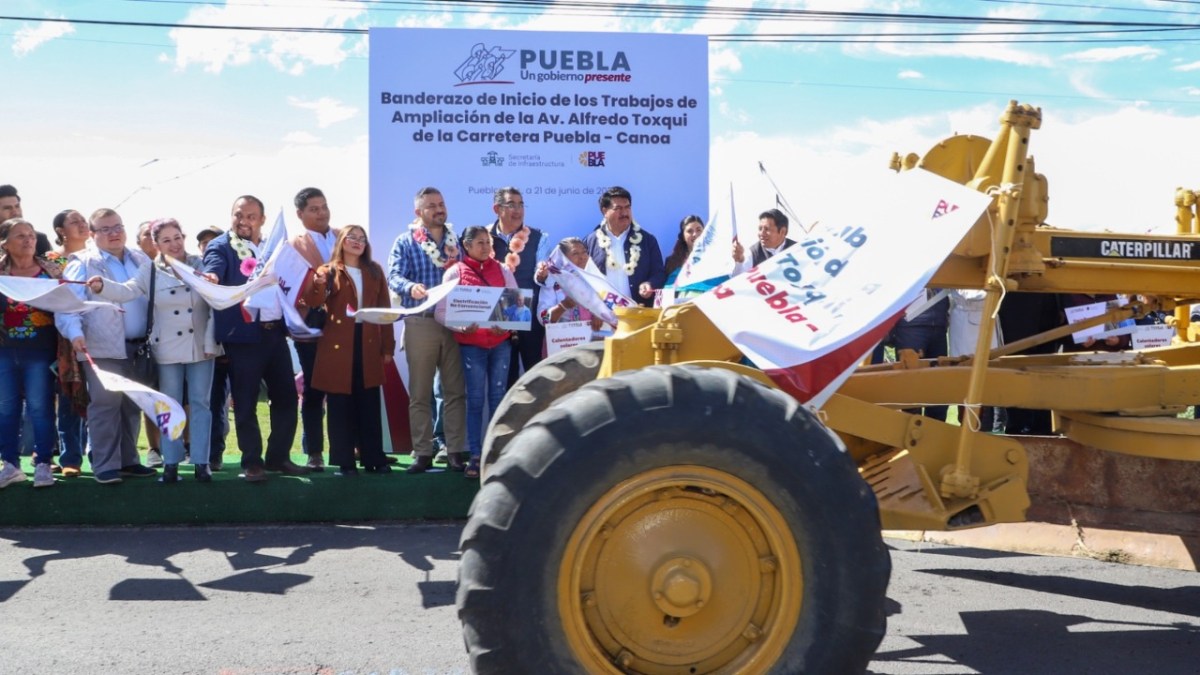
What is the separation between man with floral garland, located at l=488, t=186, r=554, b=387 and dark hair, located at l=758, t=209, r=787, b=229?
1.84m

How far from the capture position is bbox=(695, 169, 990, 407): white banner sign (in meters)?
4.10

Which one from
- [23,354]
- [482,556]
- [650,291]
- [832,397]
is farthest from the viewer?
[650,291]

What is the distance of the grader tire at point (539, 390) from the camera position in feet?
17.5

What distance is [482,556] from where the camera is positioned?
367cm

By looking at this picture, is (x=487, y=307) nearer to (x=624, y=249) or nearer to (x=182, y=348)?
(x=624, y=249)

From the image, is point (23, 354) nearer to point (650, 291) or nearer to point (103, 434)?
point (103, 434)

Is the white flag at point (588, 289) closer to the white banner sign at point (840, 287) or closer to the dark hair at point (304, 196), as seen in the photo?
the dark hair at point (304, 196)

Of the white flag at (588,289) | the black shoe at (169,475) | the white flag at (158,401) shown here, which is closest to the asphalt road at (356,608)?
the black shoe at (169,475)

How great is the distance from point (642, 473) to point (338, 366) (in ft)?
16.7

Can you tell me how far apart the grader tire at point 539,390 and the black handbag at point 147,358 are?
151 inches

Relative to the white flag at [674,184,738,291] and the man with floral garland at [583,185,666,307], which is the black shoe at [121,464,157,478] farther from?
the white flag at [674,184,738,291]

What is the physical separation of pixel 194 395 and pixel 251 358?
1.52 feet

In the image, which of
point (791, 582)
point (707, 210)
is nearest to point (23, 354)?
point (707, 210)

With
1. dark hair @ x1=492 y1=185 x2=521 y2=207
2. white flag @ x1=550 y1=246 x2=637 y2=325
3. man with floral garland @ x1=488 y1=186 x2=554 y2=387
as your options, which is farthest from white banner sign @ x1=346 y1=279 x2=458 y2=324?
dark hair @ x1=492 y1=185 x2=521 y2=207
